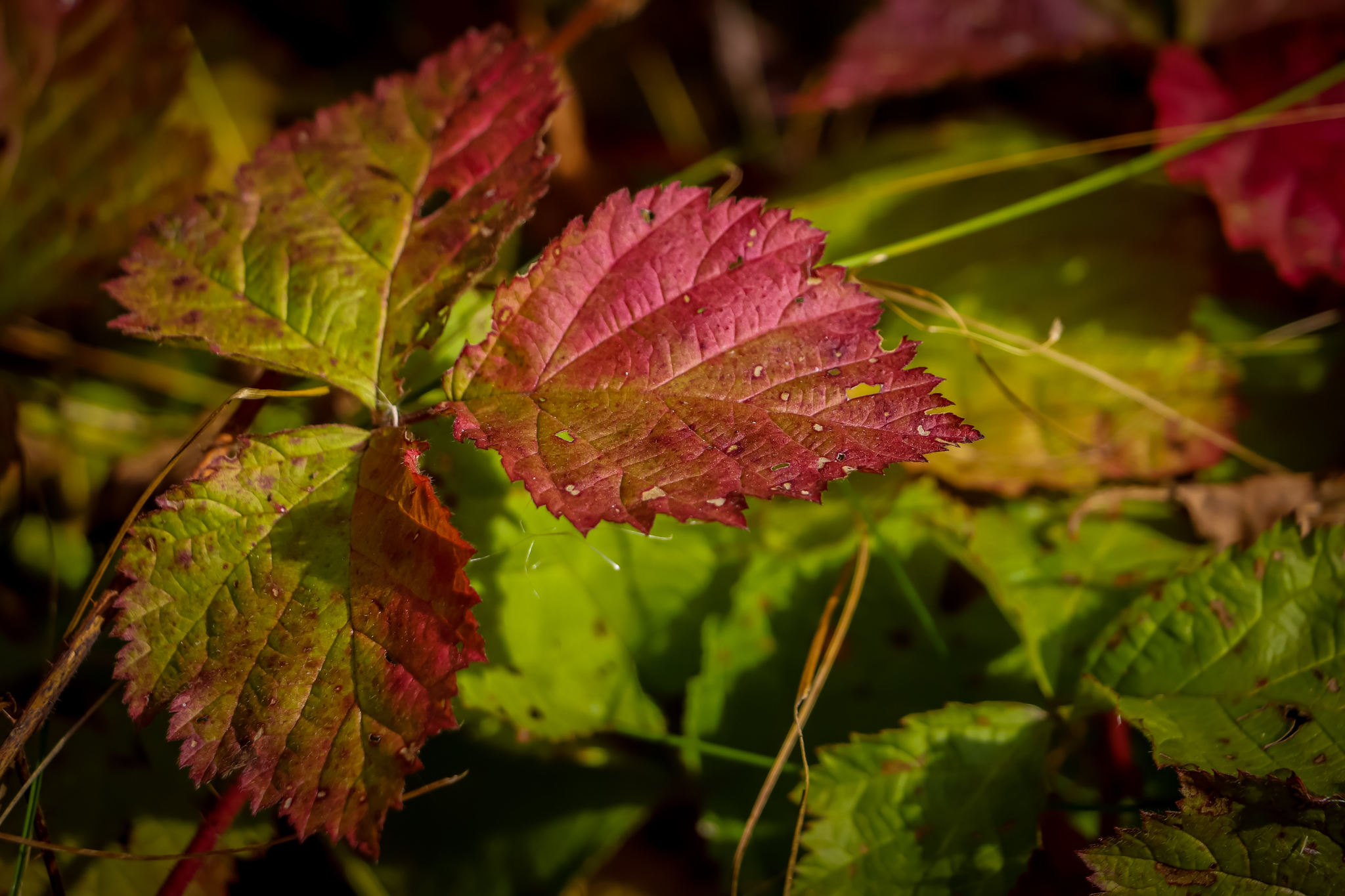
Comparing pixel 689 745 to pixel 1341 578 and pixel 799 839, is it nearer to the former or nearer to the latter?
pixel 799 839

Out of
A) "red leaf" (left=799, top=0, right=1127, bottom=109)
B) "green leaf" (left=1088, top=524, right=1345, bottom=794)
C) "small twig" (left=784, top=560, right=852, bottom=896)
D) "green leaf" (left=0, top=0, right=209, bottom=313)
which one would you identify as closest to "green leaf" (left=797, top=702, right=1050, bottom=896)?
"small twig" (left=784, top=560, right=852, bottom=896)

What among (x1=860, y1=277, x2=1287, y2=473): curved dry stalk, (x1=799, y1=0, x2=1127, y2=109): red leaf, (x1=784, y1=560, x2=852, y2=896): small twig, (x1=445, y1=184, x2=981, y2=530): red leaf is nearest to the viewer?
(x1=445, y1=184, x2=981, y2=530): red leaf

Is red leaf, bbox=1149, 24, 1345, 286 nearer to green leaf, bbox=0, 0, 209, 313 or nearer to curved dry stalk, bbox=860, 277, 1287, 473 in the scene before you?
curved dry stalk, bbox=860, 277, 1287, 473

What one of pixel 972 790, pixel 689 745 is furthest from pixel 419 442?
pixel 972 790

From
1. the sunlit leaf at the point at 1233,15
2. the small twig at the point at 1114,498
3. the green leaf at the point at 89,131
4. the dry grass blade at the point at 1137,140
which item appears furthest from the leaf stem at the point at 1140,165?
the green leaf at the point at 89,131

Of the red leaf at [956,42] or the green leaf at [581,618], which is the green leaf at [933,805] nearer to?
the green leaf at [581,618]
